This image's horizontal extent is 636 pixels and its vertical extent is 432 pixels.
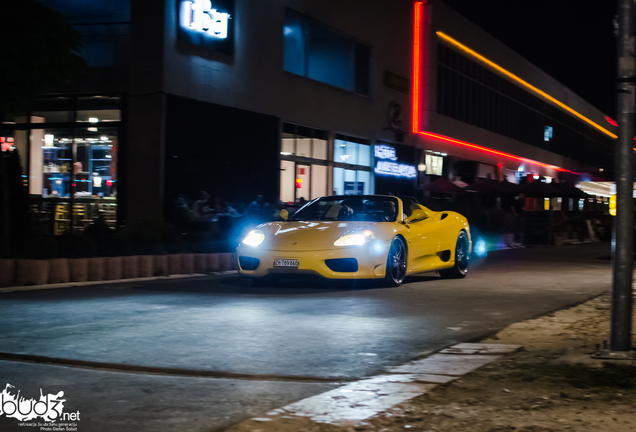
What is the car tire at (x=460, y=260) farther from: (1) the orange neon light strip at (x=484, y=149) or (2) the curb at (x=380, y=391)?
(1) the orange neon light strip at (x=484, y=149)

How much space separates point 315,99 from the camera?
95.5 feet

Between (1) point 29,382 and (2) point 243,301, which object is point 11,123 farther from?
(1) point 29,382

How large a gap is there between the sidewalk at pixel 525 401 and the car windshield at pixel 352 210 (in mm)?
6117

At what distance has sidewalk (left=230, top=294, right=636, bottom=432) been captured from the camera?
15.4 ft

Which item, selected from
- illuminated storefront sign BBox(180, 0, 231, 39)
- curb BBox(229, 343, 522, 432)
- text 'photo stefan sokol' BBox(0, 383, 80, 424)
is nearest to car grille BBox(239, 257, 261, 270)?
curb BBox(229, 343, 522, 432)

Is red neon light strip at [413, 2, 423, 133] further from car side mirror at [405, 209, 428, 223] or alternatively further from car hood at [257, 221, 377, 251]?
car hood at [257, 221, 377, 251]

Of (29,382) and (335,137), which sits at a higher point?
(335,137)

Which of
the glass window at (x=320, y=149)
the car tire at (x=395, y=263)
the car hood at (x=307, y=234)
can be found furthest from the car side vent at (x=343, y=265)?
the glass window at (x=320, y=149)

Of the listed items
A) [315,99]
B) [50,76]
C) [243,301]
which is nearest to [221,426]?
[243,301]

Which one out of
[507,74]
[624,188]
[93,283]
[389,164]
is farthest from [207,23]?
[507,74]

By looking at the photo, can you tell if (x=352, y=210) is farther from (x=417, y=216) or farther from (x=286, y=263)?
(x=286, y=263)

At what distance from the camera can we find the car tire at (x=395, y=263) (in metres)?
12.5

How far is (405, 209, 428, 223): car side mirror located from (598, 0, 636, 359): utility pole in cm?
655

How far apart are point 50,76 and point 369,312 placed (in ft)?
21.6
